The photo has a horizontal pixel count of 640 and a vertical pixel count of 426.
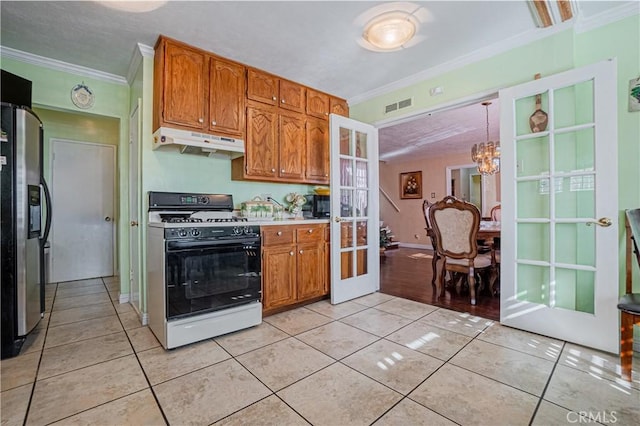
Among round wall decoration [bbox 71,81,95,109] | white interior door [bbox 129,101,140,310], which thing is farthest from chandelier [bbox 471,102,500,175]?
round wall decoration [bbox 71,81,95,109]

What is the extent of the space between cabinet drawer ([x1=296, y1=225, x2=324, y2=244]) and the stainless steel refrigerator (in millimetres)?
2084

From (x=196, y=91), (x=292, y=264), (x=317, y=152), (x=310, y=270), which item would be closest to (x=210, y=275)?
(x=292, y=264)

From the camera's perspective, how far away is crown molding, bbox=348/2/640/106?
2092 mm

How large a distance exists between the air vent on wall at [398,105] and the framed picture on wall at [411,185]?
→ 4.89 metres

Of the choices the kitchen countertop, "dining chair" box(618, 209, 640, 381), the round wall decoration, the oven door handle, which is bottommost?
"dining chair" box(618, 209, 640, 381)

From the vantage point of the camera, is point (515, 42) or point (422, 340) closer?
point (422, 340)

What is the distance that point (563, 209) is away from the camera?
2.23 metres

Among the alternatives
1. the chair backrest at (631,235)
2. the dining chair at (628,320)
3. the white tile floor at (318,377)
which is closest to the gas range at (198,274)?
the white tile floor at (318,377)

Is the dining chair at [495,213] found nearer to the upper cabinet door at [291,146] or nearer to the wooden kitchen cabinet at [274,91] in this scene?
the upper cabinet door at [291,146]

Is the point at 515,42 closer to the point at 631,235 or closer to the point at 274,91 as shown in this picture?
the point at 631,235

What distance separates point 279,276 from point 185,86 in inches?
75.0

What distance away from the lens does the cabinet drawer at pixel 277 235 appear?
2.70 meters

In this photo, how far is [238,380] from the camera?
66.8 inches

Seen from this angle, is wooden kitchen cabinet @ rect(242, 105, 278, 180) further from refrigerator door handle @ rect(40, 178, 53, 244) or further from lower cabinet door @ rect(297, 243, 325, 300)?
refrigerator door handle @ rect(40, 178, 53, 244)
